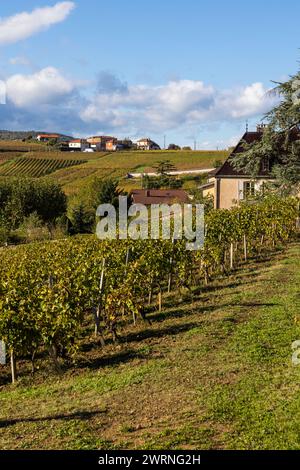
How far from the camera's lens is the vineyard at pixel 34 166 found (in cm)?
9788

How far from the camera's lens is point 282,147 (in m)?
15.7

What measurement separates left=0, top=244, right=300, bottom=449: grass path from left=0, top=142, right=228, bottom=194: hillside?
70.7m

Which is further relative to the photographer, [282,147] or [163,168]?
[163,168]

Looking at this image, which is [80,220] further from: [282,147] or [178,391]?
[178,391]

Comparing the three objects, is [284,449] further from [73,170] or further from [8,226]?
[73,170]

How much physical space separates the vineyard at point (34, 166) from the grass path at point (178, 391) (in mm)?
87561

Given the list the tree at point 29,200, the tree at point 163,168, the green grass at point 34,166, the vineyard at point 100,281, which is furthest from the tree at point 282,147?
the green grass at point 34,166

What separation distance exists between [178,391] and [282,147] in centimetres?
963

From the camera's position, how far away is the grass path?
6727mm

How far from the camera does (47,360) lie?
445 inches

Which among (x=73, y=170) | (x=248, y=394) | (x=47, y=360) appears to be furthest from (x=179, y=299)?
(x=73, y=170)

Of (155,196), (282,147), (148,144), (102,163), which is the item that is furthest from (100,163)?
(282,147)

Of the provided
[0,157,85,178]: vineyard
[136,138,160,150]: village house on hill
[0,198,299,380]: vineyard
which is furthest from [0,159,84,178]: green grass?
[0,198,299,380]: vineyard

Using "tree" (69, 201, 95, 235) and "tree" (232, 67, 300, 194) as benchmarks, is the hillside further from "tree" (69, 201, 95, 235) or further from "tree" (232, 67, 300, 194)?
"tree" (232, 67, 300, 194)
